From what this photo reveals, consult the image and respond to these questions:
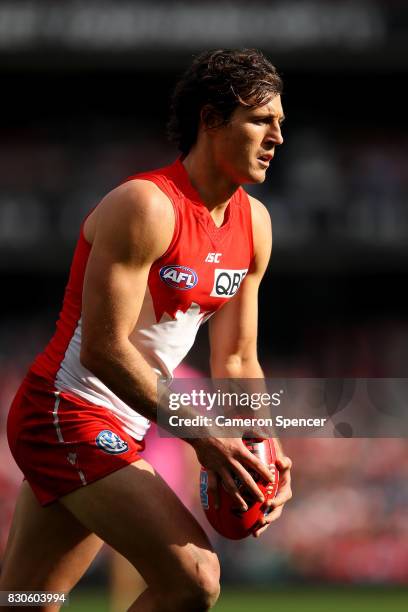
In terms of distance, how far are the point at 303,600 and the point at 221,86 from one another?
6962 mm

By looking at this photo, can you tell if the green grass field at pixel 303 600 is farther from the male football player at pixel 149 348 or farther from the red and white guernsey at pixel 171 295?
the red and white guernsey at pixel 171 295

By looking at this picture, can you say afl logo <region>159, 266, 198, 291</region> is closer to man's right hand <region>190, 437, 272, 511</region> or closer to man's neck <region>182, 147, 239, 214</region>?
man's neck <region>182, 147, 239, 214</region>

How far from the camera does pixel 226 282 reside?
4402 mm

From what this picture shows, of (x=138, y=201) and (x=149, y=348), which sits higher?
(x=138, y=201)

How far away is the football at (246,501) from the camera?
4.22 m

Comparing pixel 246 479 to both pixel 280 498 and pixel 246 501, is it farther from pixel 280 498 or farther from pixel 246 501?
pixel 280 498

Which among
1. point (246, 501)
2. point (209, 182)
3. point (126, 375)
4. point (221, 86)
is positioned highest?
point (221, 86)

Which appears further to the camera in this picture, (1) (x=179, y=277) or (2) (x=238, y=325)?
(2) (x=238, y=325)

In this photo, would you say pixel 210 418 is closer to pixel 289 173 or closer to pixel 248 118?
pixel 248 118

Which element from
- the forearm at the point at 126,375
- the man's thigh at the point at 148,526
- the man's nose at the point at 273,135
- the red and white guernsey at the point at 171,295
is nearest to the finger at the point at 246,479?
the man's thigh at the point at 148,526

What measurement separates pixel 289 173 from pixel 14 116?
4289mm

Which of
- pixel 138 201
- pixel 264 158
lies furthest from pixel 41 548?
pixel 264 158

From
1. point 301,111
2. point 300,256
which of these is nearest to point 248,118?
point 300,256

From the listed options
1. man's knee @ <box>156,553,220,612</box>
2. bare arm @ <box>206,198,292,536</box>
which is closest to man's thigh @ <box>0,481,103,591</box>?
man's knee @ <box>156,553,220,612</box>
